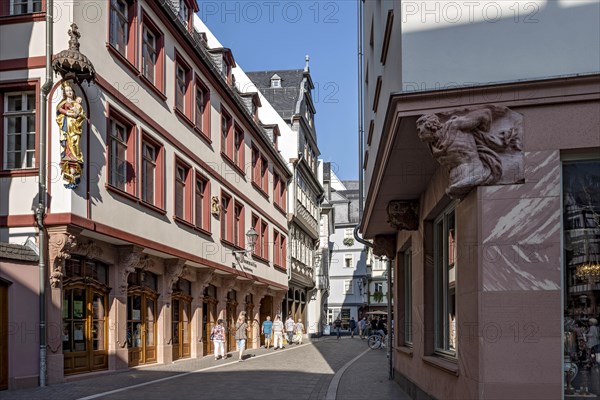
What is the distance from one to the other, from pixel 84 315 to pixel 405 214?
28.6 feet

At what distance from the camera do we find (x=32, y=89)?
651 inches

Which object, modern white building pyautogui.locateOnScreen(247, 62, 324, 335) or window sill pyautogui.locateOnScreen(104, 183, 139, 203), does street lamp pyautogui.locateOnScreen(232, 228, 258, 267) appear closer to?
window sill pyautogui.locateOnScreen(104, 183, 139, 203)

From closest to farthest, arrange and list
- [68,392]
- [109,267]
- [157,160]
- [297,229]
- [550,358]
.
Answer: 1. [550,358]
2. [68,392]
3. [109,267]
4. [157,160]
5. [297,229]

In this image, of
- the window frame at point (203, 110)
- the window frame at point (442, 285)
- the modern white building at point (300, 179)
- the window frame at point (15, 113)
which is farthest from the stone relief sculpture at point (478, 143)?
the modern white building at point (300, 179)

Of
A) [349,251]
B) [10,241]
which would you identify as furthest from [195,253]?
[349,251]

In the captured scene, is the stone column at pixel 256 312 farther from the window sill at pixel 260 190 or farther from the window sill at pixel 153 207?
the window sill at pixel 153 207

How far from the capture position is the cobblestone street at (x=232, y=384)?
13727 mm

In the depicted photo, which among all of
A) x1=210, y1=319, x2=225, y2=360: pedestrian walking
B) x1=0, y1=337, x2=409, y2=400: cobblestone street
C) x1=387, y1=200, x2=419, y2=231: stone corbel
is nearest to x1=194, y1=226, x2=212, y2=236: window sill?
x1=210, y1=319, x2=225, y2=360: pedestrian walking

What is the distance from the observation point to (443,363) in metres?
9.34

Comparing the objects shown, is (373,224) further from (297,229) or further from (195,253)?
(297,229)

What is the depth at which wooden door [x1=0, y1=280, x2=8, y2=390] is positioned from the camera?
14344 mm

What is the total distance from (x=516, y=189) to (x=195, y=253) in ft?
61.0

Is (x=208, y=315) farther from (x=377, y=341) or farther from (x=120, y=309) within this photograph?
(x=377, y=341)

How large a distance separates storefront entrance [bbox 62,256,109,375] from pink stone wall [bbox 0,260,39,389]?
136cm
